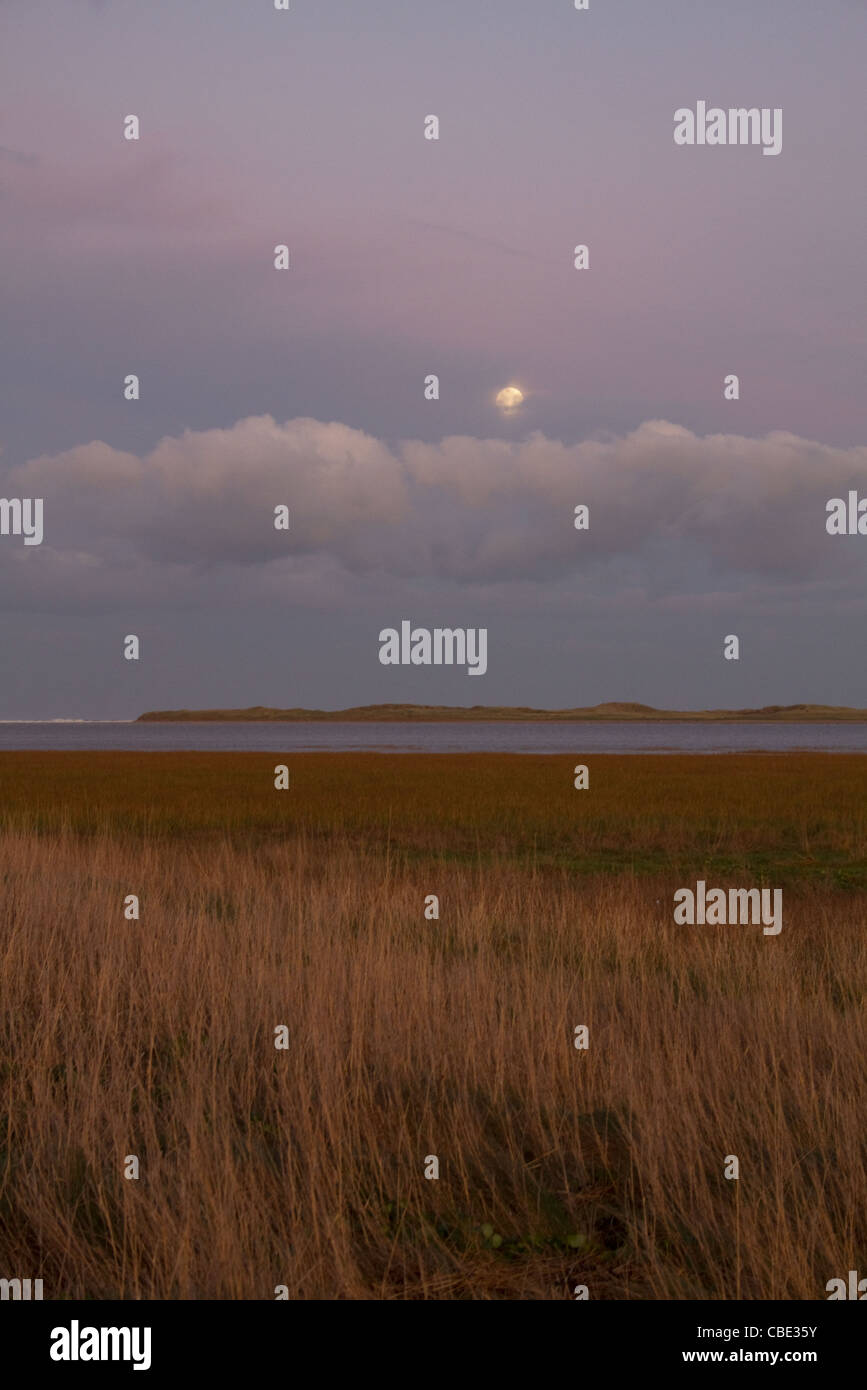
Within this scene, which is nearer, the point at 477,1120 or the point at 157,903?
the point at 477,1120

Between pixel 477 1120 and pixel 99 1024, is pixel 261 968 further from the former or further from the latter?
pixel 477 1120

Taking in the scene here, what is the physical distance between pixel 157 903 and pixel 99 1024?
4.60 m

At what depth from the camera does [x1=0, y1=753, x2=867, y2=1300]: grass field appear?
4.12 m

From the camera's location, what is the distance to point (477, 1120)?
208 inches

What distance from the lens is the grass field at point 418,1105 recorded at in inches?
162

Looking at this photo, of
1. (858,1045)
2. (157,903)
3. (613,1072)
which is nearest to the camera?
(613,1072)

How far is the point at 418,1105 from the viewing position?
5.55 metres

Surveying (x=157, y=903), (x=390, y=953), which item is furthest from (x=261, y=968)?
(x=157, y=903)

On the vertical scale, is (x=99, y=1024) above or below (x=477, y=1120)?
above

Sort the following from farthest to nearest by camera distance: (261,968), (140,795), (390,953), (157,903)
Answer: (140,795) < (157,903) < (390,953) < (261,968)

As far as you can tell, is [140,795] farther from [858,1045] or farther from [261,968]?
[858,1045]
